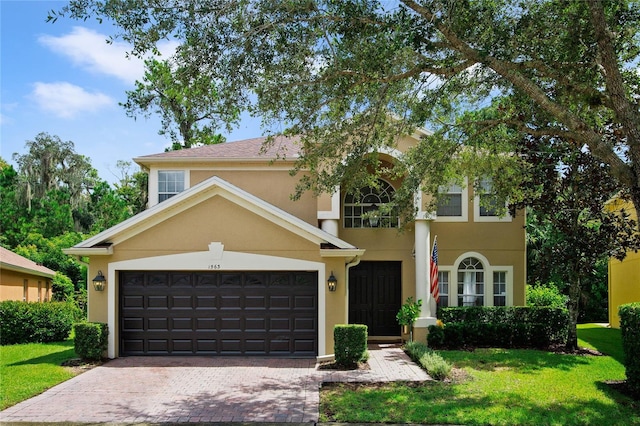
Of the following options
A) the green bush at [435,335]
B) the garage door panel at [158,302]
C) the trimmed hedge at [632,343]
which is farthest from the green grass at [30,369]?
the trimmed hedge at [632,343]

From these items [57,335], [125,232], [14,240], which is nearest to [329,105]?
[125,232]

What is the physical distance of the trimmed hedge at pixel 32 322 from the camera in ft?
57.7

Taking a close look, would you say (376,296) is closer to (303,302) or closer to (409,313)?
(409,313)

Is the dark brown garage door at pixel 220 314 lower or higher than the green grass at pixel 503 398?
higher

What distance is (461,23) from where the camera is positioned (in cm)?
973

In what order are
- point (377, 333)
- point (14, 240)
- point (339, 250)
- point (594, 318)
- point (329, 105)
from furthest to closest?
point (14, 240), point (594, 318), point (377, 333), point (339, 250), point (329, 105)

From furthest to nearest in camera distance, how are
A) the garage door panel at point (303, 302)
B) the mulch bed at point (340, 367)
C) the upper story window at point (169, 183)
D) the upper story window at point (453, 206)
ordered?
the upper story window at point (453, 206), the upper story window at point (169, 183), the garage door panel at point (303, 302), the mulch bed at point (340, 367)

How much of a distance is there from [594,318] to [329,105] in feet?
70.4

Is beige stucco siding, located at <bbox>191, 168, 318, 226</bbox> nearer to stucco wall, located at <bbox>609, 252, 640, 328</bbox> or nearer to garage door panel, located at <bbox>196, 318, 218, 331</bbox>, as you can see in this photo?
garage door panel, located at <bbox>196, 318, 218, 331</bbox>

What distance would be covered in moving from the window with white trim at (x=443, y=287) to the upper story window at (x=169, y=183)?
8.59 metres

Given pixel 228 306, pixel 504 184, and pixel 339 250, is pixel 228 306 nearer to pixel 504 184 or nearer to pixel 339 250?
pixel 339 250

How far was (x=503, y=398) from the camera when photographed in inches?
408

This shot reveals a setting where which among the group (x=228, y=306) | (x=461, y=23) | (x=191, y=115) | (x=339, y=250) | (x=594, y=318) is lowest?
(x=594, y=318)

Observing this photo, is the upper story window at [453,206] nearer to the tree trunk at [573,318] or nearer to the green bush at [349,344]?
the tree trunk at [573,318]
